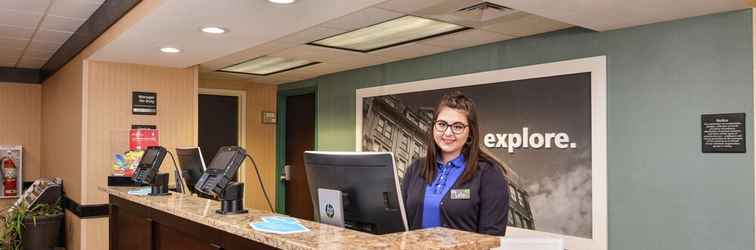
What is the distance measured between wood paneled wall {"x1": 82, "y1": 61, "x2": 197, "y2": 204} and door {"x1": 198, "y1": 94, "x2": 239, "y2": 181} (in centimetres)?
151

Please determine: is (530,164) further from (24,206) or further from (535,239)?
(24,206)

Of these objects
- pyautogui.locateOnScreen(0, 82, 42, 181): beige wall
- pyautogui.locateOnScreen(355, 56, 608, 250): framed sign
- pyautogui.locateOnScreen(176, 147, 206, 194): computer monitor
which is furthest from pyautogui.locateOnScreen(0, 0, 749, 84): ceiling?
pyautogui.locateOnScreen(0, 82, 42, 181): beige wall

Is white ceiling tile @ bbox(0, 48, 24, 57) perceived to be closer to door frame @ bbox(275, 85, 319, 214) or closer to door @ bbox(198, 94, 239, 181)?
door @ bbox(198, 94, 239, 181)

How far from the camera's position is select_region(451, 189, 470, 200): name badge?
100 inches

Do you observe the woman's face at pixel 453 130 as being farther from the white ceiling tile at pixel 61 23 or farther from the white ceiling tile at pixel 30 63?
the white ceiling tile at pixel 30 63

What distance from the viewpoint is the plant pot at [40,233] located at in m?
5.55

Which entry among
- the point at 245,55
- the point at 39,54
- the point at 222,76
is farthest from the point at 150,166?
the point at 222,76

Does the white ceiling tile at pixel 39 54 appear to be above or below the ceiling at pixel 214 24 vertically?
above

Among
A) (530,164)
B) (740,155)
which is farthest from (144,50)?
(740,155)

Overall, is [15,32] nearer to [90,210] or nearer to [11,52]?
[11,52]

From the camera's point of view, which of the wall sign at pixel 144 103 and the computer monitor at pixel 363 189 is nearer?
the computer monitor at pixel 363 189

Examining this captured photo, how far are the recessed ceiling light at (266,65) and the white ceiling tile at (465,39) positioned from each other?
1602 mm

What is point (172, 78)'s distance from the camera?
5.66 meters

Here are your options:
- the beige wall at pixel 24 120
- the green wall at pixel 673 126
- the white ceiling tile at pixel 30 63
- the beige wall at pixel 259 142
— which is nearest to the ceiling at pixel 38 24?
the white ceiling tile at pixel 30 63
